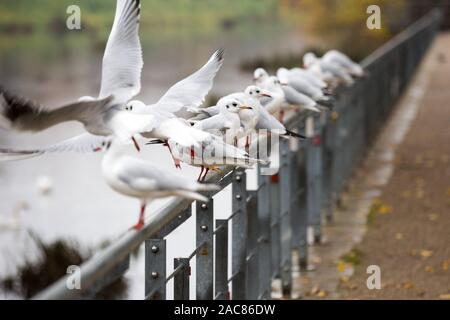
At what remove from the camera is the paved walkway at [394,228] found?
7.46 meters

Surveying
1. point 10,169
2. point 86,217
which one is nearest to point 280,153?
point 86,217

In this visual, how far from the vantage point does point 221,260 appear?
5.22 m

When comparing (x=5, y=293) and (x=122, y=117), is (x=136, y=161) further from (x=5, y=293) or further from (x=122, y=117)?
(x=5, y=293)

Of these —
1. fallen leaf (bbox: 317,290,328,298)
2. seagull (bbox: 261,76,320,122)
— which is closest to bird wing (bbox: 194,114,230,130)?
seagull (bbox: 261,76,320,122)

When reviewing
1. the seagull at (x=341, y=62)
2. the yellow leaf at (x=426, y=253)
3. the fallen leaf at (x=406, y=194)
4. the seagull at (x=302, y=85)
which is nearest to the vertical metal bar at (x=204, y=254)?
the seagull at (x=302, y=85)

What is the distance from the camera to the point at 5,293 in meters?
9.16

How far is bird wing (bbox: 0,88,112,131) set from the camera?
12.6 ft

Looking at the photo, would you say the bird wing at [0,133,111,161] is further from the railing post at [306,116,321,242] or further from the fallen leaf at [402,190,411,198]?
the fallen leaf at [402,190,411,198]

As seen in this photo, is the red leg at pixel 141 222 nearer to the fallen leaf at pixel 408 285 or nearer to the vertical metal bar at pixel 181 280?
the vertical metal bar at pixel 181 280

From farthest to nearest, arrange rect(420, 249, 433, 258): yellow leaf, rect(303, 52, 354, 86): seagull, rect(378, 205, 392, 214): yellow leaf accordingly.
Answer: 1. rect(303, 52, 354, 86): seagull
2. rect(378, 205, 392, 214): yellow leaf
3. rect(420, 249, 433, 258): yellow leaf

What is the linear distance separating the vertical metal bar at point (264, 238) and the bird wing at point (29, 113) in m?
2.61

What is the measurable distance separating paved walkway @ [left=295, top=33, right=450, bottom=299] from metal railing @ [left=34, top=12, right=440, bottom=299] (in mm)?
203

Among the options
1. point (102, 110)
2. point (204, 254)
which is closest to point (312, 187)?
point (204, 254)

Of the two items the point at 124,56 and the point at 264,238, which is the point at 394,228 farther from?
the point at 124,56
